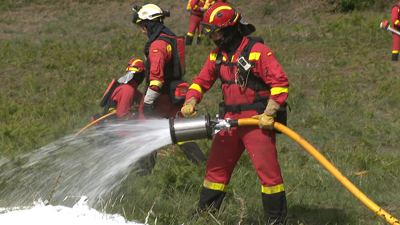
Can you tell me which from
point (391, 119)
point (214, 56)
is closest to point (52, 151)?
point (214, 56)

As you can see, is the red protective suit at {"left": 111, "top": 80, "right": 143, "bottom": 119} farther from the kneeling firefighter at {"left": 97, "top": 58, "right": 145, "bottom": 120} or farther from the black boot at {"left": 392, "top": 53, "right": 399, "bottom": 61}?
the black boot at {"left": 392, "top": 53, "right": 399, "bottom": 61}

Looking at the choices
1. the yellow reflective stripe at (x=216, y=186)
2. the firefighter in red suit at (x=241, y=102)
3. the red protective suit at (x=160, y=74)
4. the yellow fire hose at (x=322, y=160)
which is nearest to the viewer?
the yellow fire hose at (x=322, y=160)

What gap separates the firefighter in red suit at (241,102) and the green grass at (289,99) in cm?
31

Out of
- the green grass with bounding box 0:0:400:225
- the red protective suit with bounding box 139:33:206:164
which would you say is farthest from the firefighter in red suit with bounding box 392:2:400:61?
the red protective suit with bounding box 139:33:206:164

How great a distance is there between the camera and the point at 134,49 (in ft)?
A: 44.2

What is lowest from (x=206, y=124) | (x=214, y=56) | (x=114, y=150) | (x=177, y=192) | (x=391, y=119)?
(x=391, y=119)

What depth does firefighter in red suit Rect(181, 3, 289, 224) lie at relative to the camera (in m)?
4.29

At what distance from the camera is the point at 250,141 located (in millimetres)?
4379

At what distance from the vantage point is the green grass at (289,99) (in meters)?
5.31

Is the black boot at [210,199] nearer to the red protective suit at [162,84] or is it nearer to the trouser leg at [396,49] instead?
the red protective suit at [162,84]

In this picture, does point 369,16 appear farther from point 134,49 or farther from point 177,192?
point 177,192

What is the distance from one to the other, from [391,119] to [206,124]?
557cm

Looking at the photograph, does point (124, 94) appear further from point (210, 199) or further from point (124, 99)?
point (210, 199)

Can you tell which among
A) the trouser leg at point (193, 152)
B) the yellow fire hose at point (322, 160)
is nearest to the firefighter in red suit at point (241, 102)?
the yellow fire hose at point (322, 160)
